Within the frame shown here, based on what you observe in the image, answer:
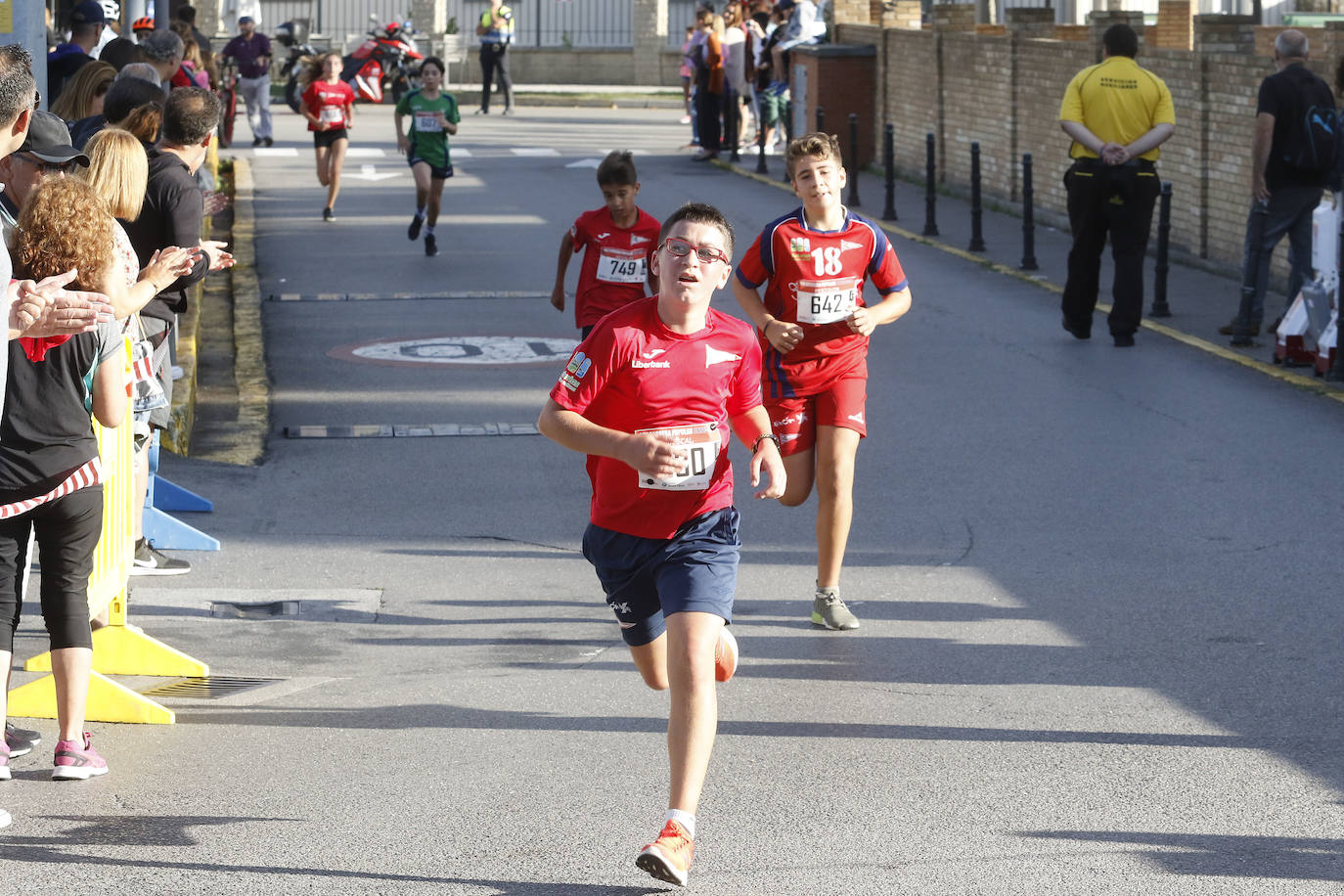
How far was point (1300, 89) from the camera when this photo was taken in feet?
43.5

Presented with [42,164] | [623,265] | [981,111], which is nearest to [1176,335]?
[623,265]

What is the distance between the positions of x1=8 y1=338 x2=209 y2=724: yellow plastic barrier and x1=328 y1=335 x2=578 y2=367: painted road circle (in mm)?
6988

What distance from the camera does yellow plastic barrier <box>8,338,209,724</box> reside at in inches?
251

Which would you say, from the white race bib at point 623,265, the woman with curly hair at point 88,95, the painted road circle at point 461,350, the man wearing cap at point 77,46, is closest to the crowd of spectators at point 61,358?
the woman with curly hair at point 88,95

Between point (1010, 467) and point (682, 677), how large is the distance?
5.79 meters

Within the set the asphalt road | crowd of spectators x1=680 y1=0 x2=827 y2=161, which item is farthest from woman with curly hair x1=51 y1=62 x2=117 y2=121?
crowd of spectators x1=680 y1=0 x2=827 y2=161

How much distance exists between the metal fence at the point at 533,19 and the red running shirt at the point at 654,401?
50.8m

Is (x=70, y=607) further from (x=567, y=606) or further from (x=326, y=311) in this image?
(x=326, y=311)

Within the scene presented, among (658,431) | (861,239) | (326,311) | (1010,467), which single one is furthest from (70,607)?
(326,311)

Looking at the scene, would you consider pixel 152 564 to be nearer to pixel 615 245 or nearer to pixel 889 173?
pixel 615 245

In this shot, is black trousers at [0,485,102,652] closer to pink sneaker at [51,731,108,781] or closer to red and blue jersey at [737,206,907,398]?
pink sneaker at [51,731,108,781]

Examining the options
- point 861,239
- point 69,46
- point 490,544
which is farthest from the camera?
point 69,46

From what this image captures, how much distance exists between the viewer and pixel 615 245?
1005 cm

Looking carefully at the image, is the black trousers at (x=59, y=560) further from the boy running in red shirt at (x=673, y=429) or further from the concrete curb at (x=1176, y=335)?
the concrete curb at (x=1176, y=335)
